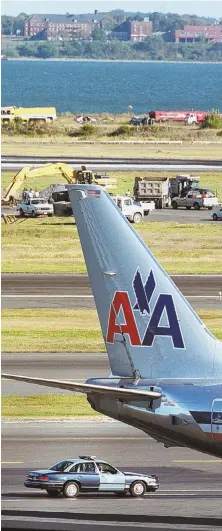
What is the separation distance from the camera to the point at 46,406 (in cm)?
4719

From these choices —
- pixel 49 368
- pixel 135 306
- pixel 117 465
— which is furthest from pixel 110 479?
pixel 49 368

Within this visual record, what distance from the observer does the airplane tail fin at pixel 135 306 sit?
29656 millimetres

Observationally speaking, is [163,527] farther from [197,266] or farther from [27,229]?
[27,229]

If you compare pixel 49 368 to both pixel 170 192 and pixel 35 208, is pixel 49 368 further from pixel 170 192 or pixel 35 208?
pixel 170 192

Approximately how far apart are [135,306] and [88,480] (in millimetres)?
7212

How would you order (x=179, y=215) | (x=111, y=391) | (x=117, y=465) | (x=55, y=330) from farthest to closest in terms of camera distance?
(x=179, y=215)
(x=55, y=330)
(x=117, y=465)
(x=111, y=391)

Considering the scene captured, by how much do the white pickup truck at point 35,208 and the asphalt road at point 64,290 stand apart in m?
28.9

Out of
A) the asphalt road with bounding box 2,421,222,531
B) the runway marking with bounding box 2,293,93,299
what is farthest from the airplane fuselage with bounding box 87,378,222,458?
the runway marking with bounding box 2,293,93,299

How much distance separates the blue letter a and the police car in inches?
250

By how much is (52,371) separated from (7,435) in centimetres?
1026

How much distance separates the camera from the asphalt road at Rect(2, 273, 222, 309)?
69.8 meters

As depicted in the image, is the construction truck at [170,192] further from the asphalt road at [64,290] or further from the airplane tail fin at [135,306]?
the airplane tail fin at [135,306]

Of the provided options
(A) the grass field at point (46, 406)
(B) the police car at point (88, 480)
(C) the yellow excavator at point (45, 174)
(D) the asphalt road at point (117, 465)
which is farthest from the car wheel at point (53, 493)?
(C) the yellow excavator at point (45, 174)

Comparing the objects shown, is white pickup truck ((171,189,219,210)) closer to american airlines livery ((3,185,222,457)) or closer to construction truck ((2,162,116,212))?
construction truck ((2,162,116,212))
